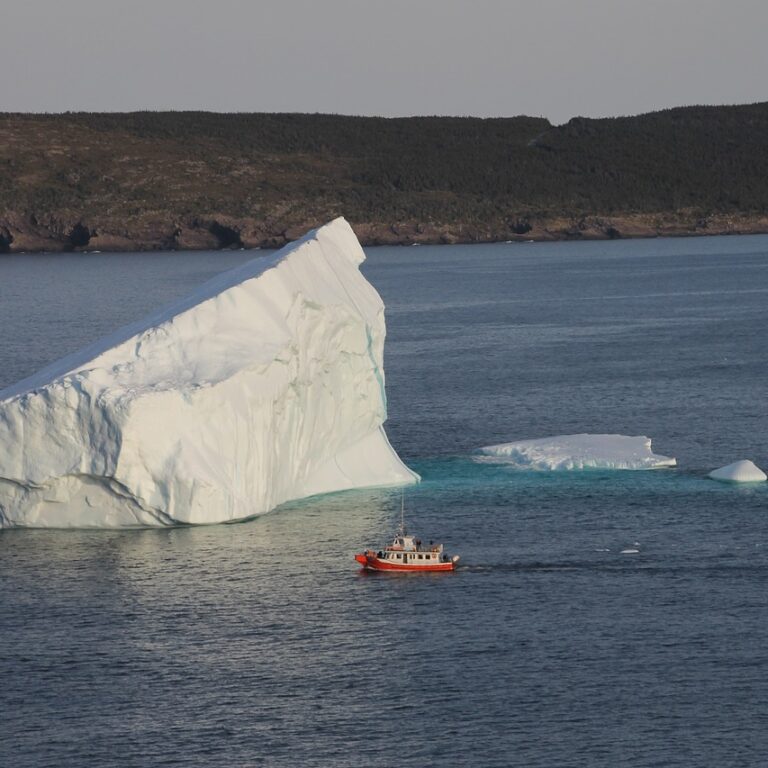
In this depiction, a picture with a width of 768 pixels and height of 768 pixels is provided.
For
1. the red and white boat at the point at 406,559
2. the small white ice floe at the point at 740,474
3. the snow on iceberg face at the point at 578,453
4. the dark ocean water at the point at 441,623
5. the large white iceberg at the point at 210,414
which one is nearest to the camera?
the dark ocean water at the point at 441,623

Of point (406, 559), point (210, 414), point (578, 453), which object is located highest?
point (210, 414)

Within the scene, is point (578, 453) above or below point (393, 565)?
above

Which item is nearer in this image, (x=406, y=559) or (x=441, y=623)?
(x=441, y=623)

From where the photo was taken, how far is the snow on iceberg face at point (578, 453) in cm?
5312

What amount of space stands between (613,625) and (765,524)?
961 cm

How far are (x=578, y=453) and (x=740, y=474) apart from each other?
519 cm

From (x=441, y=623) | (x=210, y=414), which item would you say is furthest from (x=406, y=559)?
(x=210, y=414)

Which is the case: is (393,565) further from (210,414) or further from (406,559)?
(210,414)

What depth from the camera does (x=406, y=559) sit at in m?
42.5

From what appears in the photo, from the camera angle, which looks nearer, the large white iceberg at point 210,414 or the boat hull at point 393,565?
the boat hull at point 393,565

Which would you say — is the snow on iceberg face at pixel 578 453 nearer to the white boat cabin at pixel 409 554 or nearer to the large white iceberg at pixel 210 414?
the large white iceberg at pixel 210 414

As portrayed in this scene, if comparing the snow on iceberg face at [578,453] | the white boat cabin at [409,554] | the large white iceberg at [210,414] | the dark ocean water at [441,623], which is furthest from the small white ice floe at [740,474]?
the white boat cabin at [409,554]

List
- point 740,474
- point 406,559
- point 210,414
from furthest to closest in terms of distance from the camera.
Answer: point 740,474 < point 210,414 < point 406,559

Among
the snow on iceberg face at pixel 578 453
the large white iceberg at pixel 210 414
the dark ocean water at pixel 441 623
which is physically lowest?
the dark ocean water at pixel 441 623
